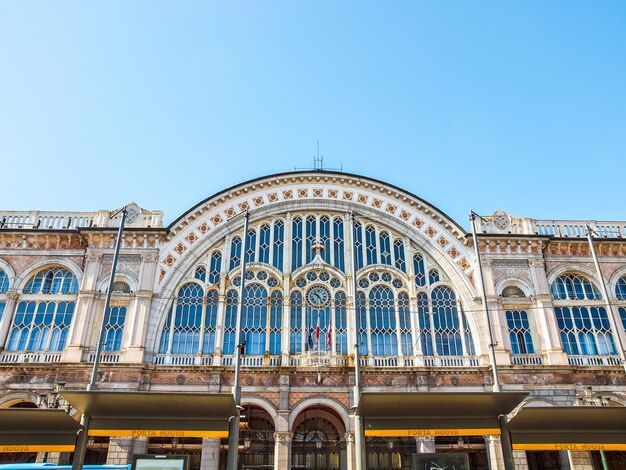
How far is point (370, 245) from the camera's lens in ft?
110

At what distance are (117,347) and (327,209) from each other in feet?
51.6

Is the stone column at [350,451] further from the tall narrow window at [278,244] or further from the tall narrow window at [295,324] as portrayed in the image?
the tall narrow window at [278,244]

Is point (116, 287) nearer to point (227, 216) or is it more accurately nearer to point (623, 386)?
point (227, 216)

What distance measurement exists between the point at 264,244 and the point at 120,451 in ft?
47.6

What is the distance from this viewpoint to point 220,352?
29.3m

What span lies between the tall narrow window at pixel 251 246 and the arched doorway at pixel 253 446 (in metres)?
9.24

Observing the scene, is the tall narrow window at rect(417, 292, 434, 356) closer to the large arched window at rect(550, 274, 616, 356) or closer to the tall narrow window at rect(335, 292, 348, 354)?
the tall narrow window at rect(335, 292, 348, 354)

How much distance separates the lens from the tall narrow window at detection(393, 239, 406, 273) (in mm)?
32938

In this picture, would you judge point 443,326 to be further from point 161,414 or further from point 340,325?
point 161,414

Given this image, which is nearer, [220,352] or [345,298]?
[220,352]

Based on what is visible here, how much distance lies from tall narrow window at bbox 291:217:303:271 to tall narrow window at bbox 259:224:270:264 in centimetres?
163

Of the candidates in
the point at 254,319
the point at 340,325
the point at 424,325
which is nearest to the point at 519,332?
the point at 424,325

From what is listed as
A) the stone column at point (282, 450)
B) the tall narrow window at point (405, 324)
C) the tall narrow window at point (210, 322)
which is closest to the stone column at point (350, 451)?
the stone column at point (282, 450)

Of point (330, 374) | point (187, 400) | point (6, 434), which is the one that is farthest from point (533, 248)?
point (6, 434)
